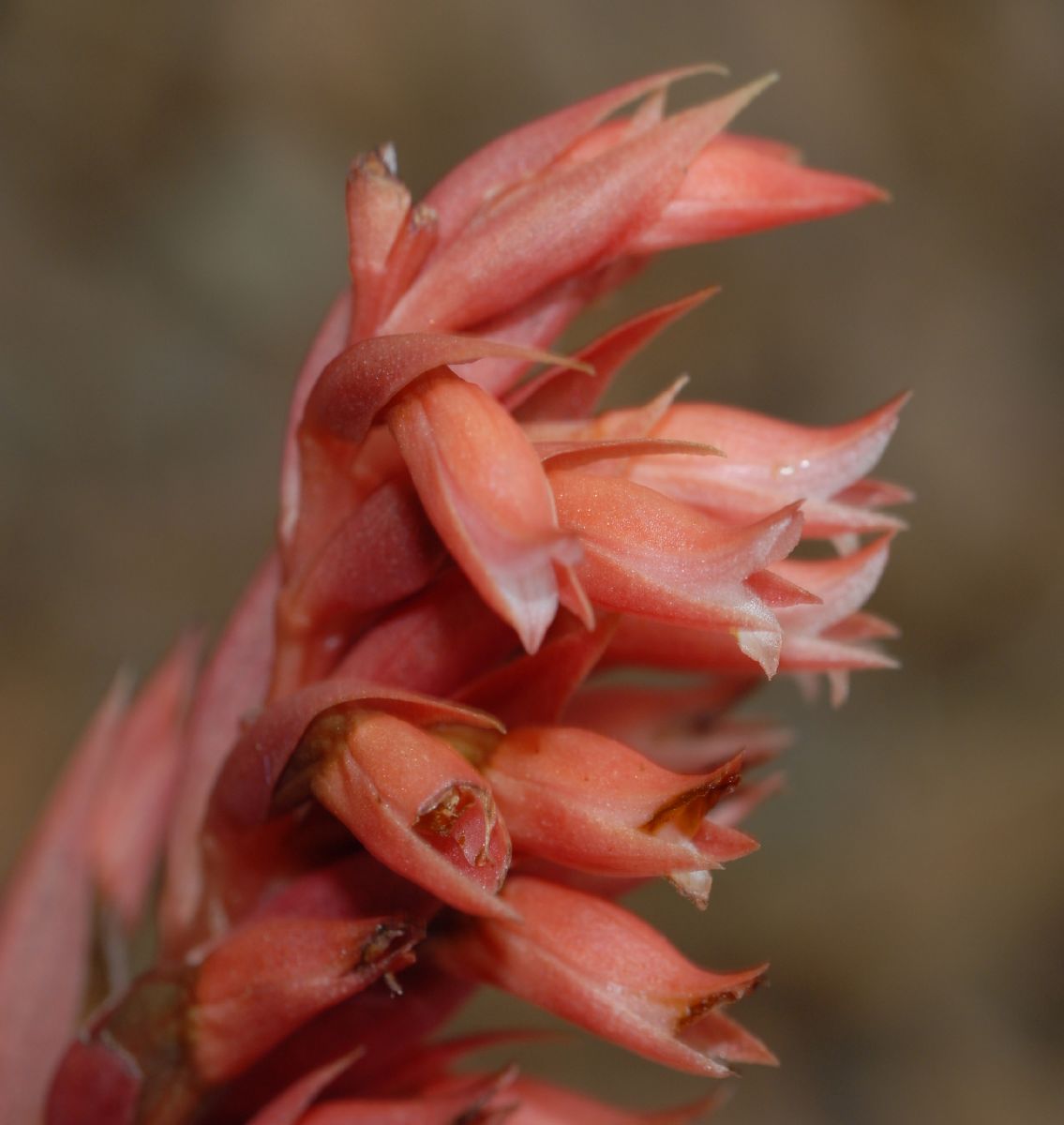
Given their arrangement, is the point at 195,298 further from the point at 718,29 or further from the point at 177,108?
the point at 718,29

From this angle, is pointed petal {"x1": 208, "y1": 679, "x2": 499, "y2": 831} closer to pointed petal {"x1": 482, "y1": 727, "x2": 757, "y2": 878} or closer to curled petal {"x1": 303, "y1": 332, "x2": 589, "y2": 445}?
pointed petal {"x1": 482, "y1": 727, "x2": 757, "y2": 878}

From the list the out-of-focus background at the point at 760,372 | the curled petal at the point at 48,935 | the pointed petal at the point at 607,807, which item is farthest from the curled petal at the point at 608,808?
the out-of-focus background at the point at 760,372

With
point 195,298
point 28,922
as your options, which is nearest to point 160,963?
point 28,922

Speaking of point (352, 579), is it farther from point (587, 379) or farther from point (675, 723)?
point (675, 723)

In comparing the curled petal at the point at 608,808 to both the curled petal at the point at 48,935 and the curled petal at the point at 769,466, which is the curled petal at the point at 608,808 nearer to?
the curled petal at the point at 769,466

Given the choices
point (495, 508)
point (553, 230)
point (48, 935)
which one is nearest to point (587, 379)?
point (553, 230)

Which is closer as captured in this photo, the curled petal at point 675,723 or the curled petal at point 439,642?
the curled petal at point 439,642

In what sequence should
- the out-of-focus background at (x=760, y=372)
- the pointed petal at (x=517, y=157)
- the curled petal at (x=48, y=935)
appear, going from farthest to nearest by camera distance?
the out-of-focus background at (x=760, y=372) < the curled petal at (x=48, y=935) < the pointed petal at (x=517, y=157)
